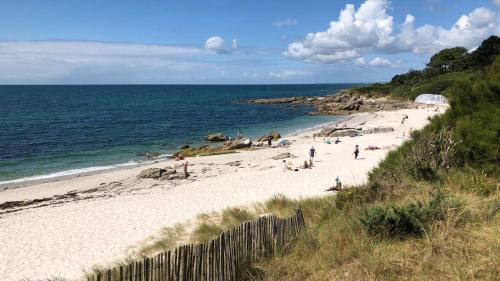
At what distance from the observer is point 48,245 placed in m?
13.7

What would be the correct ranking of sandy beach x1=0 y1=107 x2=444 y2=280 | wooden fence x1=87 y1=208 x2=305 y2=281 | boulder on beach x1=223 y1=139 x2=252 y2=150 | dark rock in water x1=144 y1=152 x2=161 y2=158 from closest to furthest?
wooden fence x1=87 y1=208 x2=305 y2=281 → sandy beach x1=0 y1=107 x2=444 y2=280 → dark rock in water x1=144 y1=152 x2=161 y2=158 → boulder on beach x1=223 y1=139 x2=252 y2=150

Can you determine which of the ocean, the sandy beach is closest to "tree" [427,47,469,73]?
the ocean

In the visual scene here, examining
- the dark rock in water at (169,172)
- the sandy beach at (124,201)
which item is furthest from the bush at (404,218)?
the dark rock in water at (169,172)

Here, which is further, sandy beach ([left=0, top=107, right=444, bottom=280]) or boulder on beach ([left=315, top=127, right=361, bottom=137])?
boulder on beach ([left=315, top=127, right=361, bottom=137])

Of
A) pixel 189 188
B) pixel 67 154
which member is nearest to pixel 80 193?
pixel 189 188

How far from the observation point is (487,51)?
76.6 metres

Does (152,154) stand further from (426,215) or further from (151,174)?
(426,215)

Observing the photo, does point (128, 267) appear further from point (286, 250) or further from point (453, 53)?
point (453, 53)

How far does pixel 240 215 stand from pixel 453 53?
105 m

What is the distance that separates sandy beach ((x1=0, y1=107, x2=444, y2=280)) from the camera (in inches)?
498

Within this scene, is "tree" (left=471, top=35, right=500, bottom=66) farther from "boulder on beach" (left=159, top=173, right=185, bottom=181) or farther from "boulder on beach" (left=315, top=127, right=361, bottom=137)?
"boulder on beach" (left=159, top=173, right=185, bottom=181)

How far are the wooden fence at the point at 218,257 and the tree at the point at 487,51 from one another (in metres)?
78.5

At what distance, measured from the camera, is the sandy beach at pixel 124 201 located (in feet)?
41.5

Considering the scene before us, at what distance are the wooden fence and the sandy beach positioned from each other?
6422 millimetres
